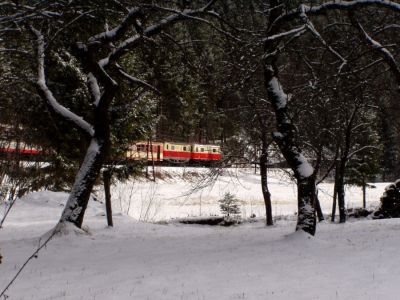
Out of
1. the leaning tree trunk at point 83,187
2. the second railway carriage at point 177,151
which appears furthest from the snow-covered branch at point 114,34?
the second railway carriage at point 177,151

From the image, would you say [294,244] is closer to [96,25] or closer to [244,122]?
[96,25]

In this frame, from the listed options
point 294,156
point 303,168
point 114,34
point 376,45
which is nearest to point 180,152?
point 114,34

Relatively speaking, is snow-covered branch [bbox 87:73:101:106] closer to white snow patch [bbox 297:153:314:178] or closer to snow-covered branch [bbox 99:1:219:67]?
snow-covered branch [bbox 99:1:219:67]

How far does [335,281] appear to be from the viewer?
505cm

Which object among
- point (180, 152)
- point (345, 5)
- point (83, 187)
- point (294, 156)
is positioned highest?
point (345, 5)

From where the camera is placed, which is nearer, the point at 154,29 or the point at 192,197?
the point at 154,29

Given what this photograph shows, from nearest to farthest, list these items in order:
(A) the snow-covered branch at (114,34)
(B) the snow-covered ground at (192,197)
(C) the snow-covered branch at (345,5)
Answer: (C) the snow-covered branch at (345,5) < (A) the snow-covered branch at (114,34) < (B) the snow-covered ground at (192,197)

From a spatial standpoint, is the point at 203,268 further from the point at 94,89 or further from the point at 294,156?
the point at 94,89

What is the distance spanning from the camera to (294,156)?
27.8 ft

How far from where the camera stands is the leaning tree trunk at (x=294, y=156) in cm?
829

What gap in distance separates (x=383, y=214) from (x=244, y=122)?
22.8 feet

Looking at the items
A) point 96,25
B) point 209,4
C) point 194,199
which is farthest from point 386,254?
point 194,199

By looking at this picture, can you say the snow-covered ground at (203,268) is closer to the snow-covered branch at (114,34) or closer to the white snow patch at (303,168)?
the white snow patch at (303,168)

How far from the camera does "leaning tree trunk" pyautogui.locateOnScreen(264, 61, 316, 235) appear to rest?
27.2 feet
